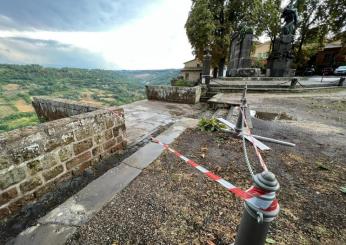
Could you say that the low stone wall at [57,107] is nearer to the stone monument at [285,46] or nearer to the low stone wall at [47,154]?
the low stone wall at [47,154]

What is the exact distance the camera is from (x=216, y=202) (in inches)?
79.2

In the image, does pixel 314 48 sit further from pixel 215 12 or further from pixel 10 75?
pixel 10 75

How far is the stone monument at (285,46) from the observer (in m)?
14.8

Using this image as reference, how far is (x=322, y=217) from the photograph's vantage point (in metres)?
1.81

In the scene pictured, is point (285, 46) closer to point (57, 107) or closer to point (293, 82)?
point (293, 82)

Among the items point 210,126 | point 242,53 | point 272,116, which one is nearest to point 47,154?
point 210,126

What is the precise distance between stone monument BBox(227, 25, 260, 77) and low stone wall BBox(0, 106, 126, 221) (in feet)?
52.7

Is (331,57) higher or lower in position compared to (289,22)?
lower

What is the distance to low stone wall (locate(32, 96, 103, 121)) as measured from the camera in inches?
151

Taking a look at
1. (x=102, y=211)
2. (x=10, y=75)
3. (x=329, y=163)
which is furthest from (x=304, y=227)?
(x=10, y=75)

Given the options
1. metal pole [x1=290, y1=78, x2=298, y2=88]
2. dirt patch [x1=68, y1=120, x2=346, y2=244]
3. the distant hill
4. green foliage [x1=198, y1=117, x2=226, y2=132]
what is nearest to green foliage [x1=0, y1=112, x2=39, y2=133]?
dirt patch [x1=68, y1=120, x2=346, y2=244]

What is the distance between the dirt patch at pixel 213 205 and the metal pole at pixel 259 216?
64cm

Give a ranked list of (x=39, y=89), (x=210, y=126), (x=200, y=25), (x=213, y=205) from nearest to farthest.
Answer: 1. (x=213, y=205)
2. (x=210, y=126)
3. (x=200, y=25)
4. (x=39, y=89)

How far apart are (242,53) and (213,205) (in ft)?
56.2
